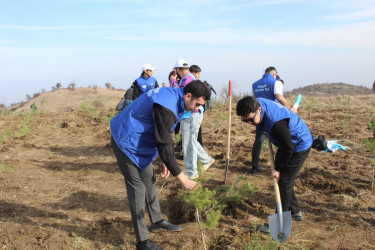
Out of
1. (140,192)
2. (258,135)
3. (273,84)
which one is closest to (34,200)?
(140,192)

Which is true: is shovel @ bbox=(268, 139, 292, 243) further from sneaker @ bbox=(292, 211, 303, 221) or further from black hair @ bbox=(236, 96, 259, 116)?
black hair @ bbox=(236, 96, 259, 116)

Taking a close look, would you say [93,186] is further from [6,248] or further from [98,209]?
[6,248]

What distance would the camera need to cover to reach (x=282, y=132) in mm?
3100

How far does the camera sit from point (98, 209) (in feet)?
14.4

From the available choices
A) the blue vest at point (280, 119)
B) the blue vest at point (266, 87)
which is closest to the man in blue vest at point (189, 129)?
the blue vest at point (266, 87)

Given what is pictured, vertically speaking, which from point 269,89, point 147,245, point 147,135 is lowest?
point 147,245

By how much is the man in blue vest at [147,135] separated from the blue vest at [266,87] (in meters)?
2.36

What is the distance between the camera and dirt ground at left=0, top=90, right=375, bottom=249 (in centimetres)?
347

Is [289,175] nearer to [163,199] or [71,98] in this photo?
[163,199]

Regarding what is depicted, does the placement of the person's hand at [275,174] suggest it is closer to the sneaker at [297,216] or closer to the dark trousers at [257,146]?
the sneaker at [297,216]

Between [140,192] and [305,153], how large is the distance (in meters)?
1.80

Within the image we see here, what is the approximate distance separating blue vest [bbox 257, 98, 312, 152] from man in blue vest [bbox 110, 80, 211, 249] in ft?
2.36

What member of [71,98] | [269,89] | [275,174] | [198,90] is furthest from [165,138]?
[71,98]

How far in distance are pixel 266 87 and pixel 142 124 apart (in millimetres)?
2709
